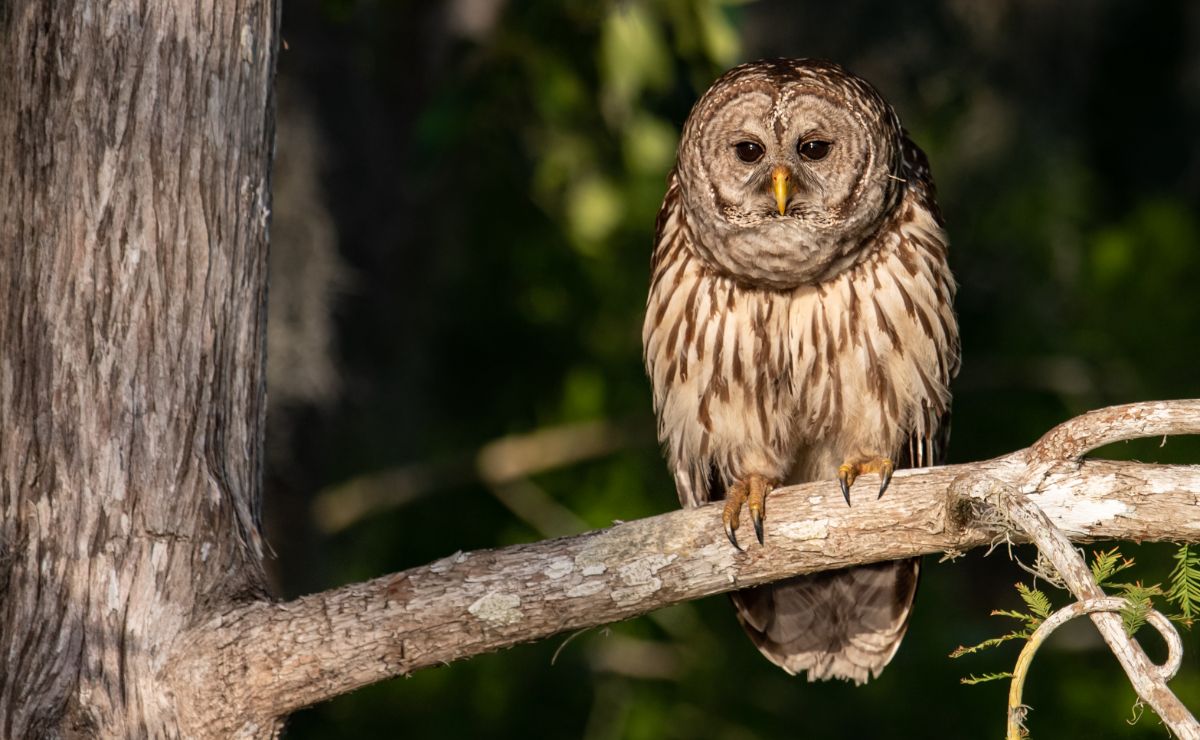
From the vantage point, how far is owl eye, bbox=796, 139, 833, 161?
14.4 feet

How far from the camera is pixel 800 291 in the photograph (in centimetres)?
426

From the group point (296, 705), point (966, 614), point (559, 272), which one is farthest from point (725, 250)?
point (966, 614)

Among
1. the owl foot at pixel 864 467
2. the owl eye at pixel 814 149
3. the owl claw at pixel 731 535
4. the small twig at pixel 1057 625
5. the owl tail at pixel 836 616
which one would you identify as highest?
the owl eye at pixel 814 149

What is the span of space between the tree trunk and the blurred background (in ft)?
11.1

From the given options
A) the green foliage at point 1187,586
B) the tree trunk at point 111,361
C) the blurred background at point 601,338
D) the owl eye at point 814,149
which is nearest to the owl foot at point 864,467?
the owl eye at point 814,149

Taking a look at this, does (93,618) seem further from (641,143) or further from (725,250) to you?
(641,143)

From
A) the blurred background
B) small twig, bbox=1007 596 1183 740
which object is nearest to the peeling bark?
small twig, bbox=1007 596 1183 740

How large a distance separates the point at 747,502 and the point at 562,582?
818 mm

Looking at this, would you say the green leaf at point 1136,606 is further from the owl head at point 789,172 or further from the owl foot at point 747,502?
the owl head at point 789,172

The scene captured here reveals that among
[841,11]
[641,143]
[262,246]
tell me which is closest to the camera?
[262,246]

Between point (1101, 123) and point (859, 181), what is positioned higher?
point (1101, 123)

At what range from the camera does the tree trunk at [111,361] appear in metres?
3.02

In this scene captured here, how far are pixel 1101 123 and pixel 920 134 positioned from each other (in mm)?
3312

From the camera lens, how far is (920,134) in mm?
7699
